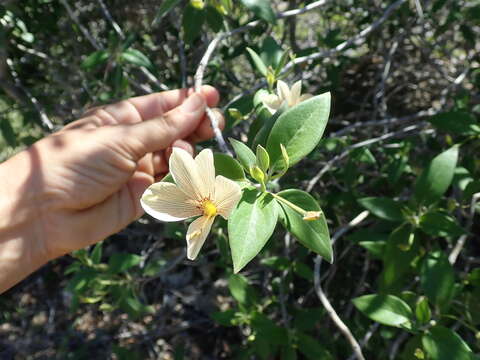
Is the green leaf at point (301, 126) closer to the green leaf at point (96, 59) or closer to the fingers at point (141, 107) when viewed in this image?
the fingers at point (141, 107)

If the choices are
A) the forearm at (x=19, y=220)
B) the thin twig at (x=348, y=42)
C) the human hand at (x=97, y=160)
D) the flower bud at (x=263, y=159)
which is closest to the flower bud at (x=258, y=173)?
the flower bud at (x=263, y=159)

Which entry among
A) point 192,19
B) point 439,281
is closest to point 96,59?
point 192,19

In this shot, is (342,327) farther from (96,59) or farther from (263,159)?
(96,59)

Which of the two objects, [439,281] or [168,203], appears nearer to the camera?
[168,203]

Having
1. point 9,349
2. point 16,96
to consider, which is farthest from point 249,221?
point 9,349

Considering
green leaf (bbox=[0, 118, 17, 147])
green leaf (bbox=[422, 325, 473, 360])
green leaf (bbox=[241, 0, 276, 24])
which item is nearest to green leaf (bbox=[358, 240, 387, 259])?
green leaf (bbox=[422, 325, 473, 360])

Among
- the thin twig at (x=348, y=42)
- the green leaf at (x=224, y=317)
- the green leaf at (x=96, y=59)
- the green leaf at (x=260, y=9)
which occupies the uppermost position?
the green leaf at (x=260, y=9)

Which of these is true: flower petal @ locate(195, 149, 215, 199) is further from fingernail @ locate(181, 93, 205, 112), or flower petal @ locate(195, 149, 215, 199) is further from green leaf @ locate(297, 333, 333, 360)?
green leaf @ locate(297, 333, 333, 360)
